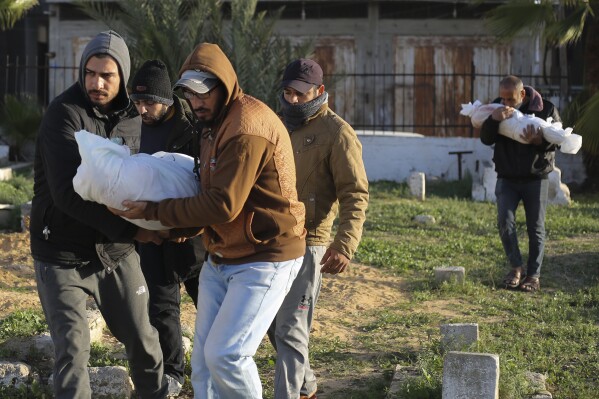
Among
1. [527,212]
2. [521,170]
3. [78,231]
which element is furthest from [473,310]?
[78,231]

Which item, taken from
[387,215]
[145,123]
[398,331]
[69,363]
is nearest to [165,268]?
[145,123]

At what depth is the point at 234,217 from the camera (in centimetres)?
420

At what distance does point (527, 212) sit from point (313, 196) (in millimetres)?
4140

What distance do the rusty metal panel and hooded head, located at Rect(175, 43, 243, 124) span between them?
14729 mm

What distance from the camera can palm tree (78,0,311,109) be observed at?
627 inches

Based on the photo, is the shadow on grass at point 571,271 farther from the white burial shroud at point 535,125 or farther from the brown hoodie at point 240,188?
the brown hoodie at point 240,188

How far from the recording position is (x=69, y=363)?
15.0 ft

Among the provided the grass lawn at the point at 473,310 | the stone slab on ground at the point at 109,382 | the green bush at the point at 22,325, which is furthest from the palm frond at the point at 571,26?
the stone slab on ground at the point at 109,382

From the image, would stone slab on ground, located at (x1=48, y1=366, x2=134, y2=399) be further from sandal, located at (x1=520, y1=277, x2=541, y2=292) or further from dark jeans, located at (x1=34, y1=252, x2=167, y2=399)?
sandal, located at (x1=520, y1=277, x2=541, y2=292)

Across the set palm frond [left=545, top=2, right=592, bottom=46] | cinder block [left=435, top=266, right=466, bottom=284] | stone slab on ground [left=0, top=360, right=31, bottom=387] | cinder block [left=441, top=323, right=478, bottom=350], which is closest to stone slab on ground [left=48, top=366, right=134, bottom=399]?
stone slab on ground [left=0, top=360, right=31, bottom=387]

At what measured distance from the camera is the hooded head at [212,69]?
13.8 feet

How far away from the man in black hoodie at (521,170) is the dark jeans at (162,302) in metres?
3.95

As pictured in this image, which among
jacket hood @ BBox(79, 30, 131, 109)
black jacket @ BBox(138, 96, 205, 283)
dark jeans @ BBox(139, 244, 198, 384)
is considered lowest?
dark jeans @ BBox(139, 244, 198, 384)

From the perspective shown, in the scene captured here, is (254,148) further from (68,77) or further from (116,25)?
(68,77)
